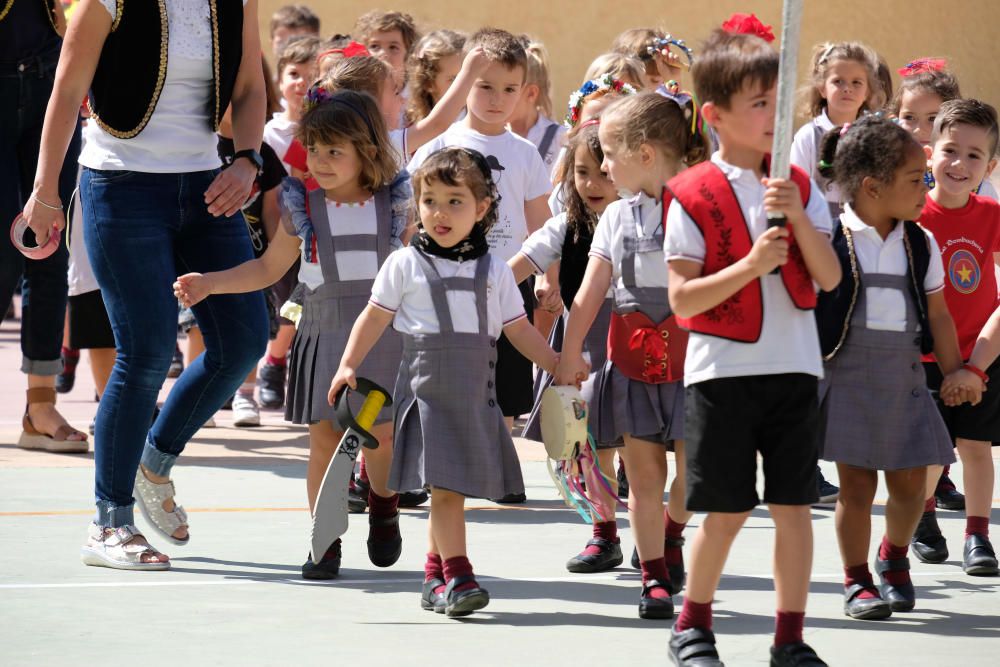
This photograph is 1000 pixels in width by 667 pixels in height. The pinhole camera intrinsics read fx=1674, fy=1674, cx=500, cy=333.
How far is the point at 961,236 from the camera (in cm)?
586

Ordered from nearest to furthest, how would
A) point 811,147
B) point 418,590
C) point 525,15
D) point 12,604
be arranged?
point 12,604, point 418,590, point 811,147, point 525,15

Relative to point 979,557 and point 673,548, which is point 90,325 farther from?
point 979,557

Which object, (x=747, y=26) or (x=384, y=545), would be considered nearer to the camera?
(x=747, y=26)

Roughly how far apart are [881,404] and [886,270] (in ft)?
1.32

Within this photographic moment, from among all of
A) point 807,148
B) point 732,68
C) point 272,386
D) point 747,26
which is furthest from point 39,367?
point 732,68

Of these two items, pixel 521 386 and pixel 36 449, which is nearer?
pixel 521 386

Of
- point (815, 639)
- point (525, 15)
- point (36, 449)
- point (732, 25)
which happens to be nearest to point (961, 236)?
point (732, 25)

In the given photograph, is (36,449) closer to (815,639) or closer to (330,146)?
(330,146)

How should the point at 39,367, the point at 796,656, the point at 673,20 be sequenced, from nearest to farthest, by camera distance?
the point at 796,656 → the point at 39,367 → the point at 673,20

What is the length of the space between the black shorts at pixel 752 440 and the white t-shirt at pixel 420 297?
1027 mm

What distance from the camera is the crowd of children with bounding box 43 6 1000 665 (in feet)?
14.0

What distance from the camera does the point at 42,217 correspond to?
5434mm

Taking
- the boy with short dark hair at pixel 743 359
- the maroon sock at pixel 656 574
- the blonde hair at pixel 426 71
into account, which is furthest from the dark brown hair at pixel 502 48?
the boy with short dark hair at pixel 743 359

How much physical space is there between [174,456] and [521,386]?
5.29 ft
